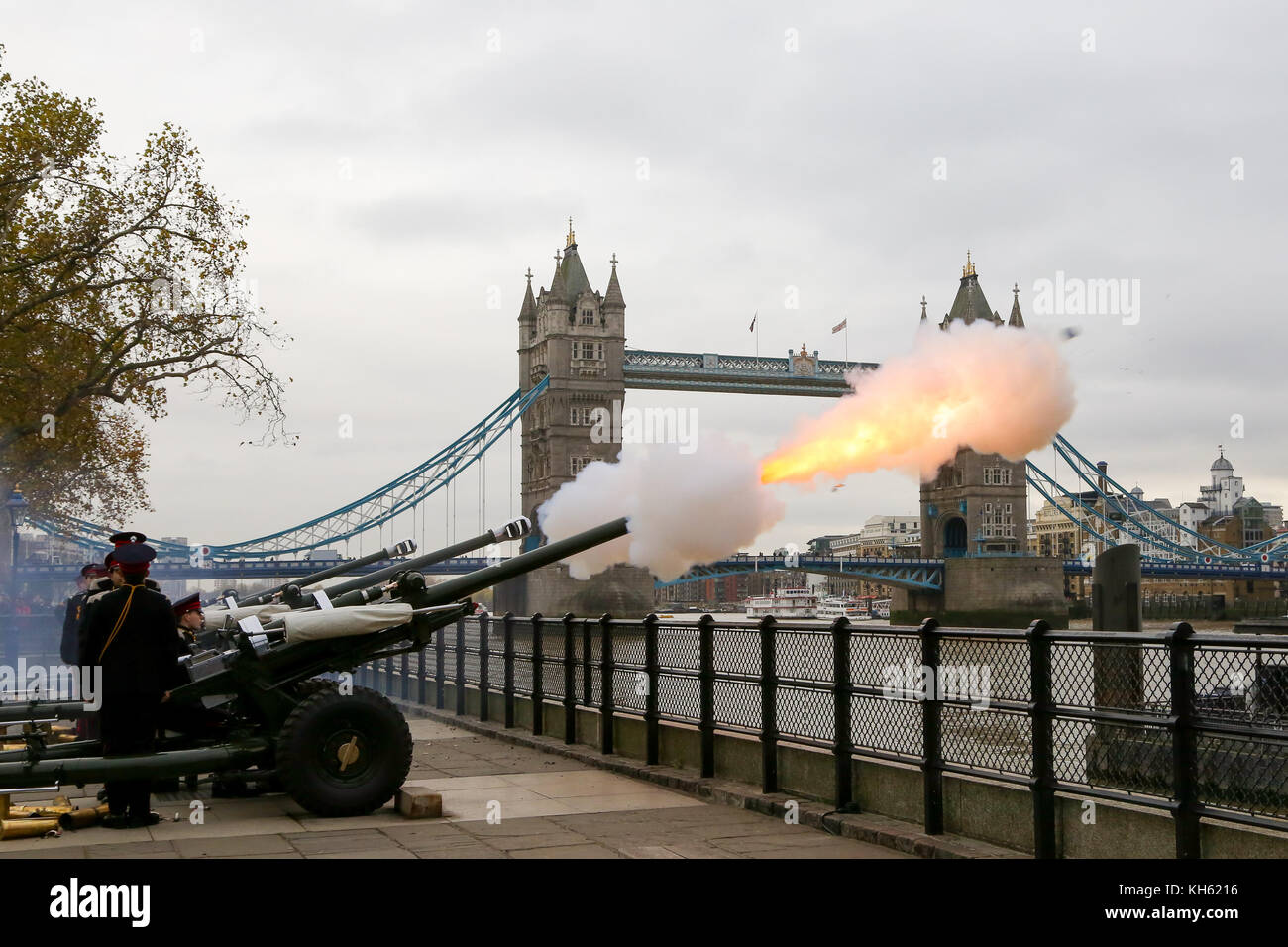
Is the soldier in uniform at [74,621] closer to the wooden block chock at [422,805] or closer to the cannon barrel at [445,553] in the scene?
the cannon barrel at [445,553]

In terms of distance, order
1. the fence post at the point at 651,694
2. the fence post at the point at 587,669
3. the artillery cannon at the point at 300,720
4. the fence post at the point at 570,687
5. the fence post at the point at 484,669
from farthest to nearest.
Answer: the fence post at the point at 484,669
the fence post at the point at 570,687
the fence post at the point at 587,669
the fence post at the point at 651,694
the artillery cannon at the point at 300,720

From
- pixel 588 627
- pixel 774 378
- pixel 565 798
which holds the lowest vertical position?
pixel 565 798

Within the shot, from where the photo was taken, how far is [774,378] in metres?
101

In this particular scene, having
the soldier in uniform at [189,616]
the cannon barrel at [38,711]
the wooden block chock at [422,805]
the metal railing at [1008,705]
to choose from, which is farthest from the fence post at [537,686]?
the wooden block chock at [422,805]

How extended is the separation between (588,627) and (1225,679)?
8.32 metres

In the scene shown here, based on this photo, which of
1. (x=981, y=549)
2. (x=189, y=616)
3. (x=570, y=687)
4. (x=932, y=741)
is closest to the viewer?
(x=932, y=741)

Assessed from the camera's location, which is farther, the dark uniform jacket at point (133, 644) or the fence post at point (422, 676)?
the fence post at point (422, 676)

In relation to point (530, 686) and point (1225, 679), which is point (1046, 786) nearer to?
point (1225, 679)

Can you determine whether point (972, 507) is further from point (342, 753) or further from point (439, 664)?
point (342, 753)

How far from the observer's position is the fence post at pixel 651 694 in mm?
12523

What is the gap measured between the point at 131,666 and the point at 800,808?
4911mm

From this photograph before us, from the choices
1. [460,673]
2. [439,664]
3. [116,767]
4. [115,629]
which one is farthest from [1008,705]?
[439,664]

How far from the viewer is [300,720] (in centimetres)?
988

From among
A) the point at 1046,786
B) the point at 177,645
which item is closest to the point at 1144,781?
the point at 1046,786
